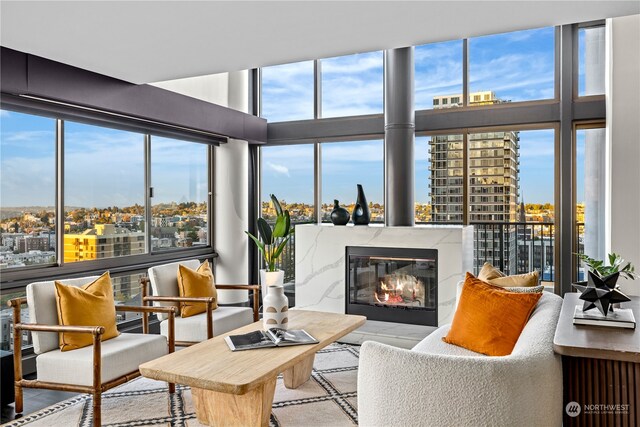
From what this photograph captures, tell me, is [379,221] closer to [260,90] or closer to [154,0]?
[260,90]

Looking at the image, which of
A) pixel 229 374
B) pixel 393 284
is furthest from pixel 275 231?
pixel 229 374

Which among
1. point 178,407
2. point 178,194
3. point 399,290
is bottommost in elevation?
point 178,407

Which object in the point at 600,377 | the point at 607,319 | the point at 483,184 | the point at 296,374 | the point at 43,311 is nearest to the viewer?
the point at 600,377

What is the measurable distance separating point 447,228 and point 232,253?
256cm

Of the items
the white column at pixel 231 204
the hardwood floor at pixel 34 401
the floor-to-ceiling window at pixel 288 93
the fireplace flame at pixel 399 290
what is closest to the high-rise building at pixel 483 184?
the fireplace flame at pixel 399 290

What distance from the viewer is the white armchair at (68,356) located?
2.84 meters

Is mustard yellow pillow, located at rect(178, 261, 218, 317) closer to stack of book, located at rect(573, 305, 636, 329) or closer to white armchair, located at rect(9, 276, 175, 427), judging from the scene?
white armchair, located at rect(9, 276, 175, 427)

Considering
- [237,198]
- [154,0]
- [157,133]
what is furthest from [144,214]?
[154,0]

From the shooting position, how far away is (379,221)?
5.79 meters

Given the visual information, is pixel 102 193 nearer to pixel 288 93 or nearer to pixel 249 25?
pixel 249 25

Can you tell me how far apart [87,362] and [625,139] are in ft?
14.0

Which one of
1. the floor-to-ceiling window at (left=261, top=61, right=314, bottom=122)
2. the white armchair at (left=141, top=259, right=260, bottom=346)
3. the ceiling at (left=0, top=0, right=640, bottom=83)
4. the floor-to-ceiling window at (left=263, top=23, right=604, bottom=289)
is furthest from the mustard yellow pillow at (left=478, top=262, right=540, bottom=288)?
the floor-to-ceiling window at (left=261, top=61, right=314, bottom=122)

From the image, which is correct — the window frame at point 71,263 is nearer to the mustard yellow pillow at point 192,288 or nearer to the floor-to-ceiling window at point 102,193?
the floor-to-ceiling window at point 102,193

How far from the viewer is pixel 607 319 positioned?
217 cm
